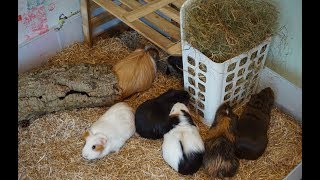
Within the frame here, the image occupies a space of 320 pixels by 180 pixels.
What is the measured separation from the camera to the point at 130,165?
2193 millimetres

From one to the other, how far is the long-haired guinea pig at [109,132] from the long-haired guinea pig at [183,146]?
214 millimetres

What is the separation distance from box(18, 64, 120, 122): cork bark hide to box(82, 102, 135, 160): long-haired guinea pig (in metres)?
0.12

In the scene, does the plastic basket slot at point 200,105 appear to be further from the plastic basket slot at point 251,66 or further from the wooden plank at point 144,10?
the wooden plank at point 144,10

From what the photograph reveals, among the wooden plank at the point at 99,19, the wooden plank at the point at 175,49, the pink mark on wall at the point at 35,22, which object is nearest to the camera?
the wooden plank at the point at 175,49

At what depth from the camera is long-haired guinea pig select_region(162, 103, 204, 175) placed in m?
2.04

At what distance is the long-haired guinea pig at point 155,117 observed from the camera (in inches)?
86.0

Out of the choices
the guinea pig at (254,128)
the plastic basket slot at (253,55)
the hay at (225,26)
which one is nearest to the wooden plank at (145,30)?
the hay at (225,26)

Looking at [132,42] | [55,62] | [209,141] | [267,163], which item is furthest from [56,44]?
[267,163]

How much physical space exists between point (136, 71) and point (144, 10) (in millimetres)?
347

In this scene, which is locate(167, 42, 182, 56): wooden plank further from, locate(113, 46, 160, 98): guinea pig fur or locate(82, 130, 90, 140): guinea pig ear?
locate(82, 130, 90, 140): guinea pig ear

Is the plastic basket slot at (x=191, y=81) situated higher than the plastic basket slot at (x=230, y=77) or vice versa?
the plastic basket slot at (x=230, y=77)

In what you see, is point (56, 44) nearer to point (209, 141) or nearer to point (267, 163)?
point (209, 141)

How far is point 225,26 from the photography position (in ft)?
6.67

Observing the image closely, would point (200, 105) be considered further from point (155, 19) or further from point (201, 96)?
point (155, 19)
